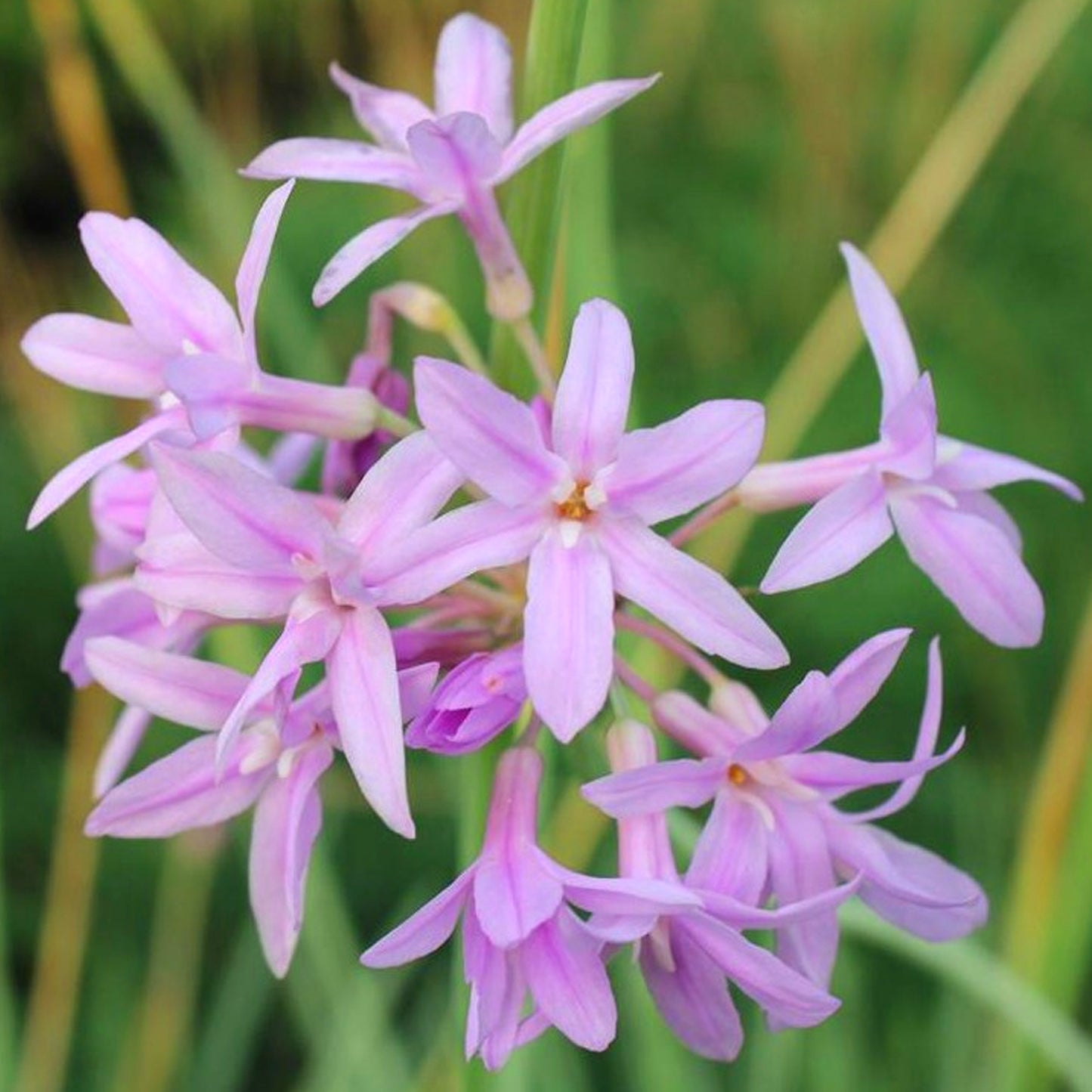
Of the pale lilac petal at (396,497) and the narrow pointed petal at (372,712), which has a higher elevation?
the pale lilac petal at (396,497)

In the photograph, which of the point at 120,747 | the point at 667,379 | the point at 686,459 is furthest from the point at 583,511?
the point at 667,379

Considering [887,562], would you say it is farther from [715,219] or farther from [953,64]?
[953,64]

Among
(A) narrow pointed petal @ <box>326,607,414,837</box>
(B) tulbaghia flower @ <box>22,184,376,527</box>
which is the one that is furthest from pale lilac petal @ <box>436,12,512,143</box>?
(A) narrow pointed petal @ <box>326,607,414,837</box>

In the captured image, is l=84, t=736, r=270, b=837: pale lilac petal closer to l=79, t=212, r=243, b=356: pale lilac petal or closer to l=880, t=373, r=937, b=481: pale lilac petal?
l=79, t=212, r=243, b=356: pale lilac petal

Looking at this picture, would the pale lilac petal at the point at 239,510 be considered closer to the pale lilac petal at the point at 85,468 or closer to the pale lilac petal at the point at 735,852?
the pale lilac petal at the point at 85,468

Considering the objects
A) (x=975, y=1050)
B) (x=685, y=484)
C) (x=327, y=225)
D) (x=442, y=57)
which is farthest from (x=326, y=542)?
(x=327, y=225)

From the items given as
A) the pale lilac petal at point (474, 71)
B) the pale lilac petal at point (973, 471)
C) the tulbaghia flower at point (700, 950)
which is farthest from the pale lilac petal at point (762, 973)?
the pale lilac petal at point (474, 71)
